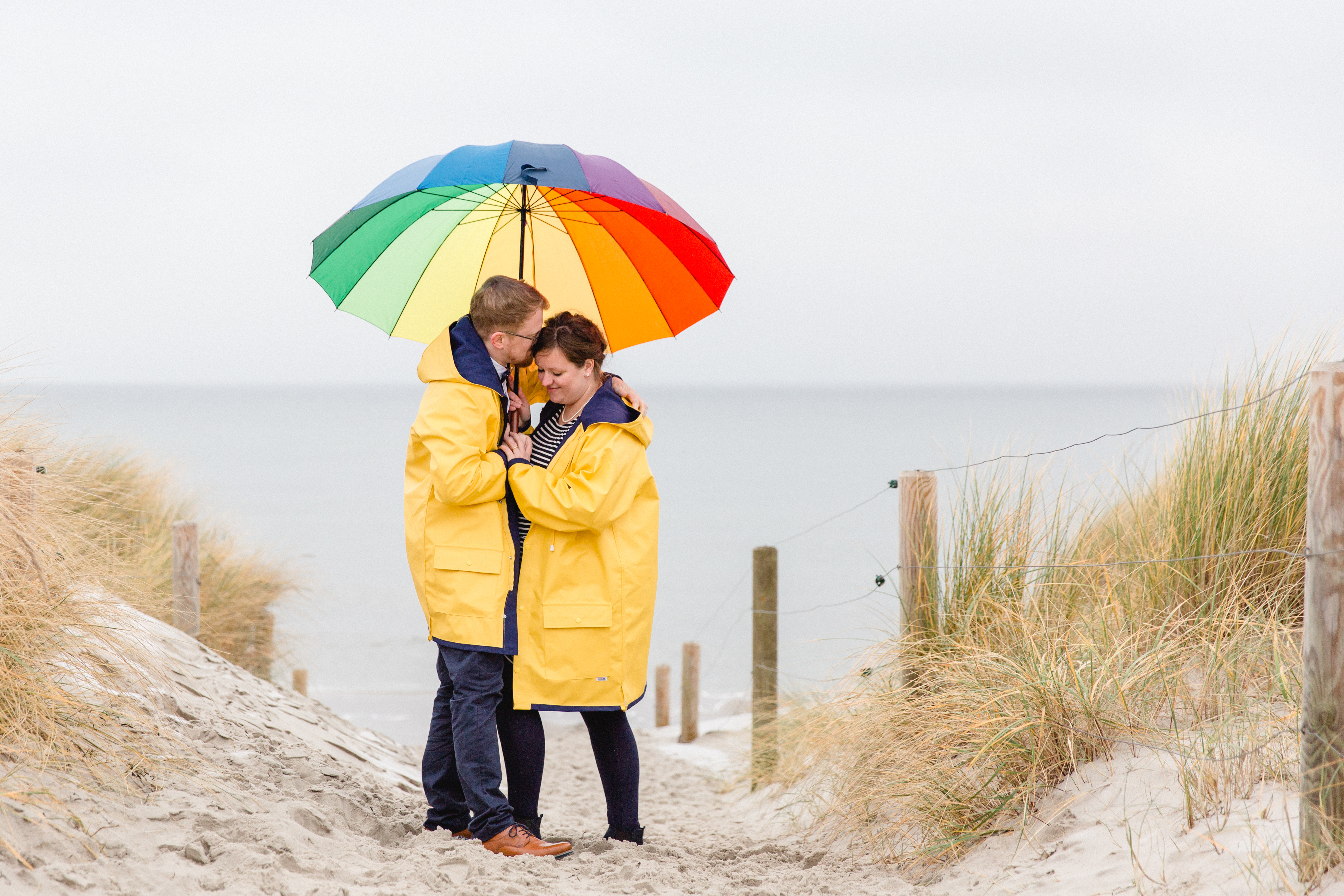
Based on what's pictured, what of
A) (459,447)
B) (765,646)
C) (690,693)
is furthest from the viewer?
(690,693)

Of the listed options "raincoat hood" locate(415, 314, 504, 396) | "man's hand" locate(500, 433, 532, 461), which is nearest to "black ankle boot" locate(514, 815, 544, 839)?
"man's hand" locate(500, 433, 532, 461)

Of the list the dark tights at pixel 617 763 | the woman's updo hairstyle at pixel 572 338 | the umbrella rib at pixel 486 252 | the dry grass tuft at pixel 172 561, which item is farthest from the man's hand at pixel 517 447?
the dry grass tuft at pixel 172 561

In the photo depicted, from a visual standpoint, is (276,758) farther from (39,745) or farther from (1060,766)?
(1060,766)

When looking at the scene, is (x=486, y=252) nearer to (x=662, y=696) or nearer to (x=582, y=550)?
(x=582, y=550)

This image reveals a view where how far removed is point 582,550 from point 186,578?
14.0 feet

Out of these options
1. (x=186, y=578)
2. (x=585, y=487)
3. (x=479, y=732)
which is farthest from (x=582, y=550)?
(x=186, y=578)

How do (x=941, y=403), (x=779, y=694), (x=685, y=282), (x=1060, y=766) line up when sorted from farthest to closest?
(x=941, y=403) → (x=779, y=694) → (x=685, y=282) → (x=1060, y=766)

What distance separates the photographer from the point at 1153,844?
8.45 ft

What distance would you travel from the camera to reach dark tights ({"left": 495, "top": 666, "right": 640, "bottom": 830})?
3.20m

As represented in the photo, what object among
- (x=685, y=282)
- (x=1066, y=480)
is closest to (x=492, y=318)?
(x=685, y=282)

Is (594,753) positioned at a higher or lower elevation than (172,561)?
lower

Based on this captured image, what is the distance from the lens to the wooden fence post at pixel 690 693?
898cm

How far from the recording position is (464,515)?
120 inches

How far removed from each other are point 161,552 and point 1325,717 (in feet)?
23.8
